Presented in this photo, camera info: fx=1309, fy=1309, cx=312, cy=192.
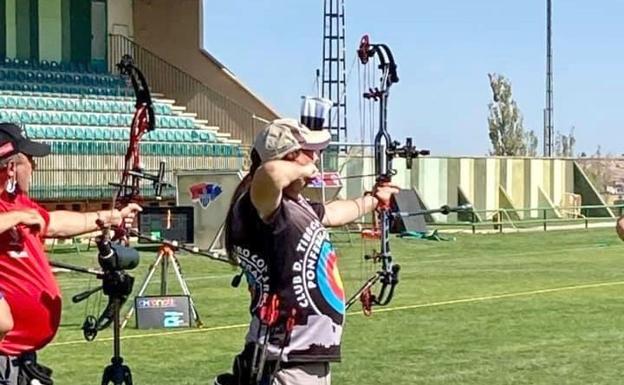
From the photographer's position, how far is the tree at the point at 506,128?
74.4m

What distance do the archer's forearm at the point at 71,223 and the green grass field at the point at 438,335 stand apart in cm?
370

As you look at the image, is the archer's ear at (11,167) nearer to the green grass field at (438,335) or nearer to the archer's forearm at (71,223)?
the archer's forearm at (71,223)

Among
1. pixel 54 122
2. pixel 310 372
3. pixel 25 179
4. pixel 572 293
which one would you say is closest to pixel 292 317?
pixel 310 372

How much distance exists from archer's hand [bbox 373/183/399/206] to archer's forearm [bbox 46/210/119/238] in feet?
4.84

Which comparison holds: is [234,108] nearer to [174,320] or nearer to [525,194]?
[525,194]

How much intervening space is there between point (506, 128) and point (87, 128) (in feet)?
146

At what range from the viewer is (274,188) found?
201 inches

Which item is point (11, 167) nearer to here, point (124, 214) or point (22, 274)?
point (22, 274)

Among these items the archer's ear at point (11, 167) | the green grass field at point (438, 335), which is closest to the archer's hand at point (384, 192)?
the archer's ear at point (11, 167)

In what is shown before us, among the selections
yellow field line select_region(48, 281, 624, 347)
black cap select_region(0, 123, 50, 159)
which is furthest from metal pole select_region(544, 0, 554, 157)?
black cap select_region(0, 123, 50, 159)

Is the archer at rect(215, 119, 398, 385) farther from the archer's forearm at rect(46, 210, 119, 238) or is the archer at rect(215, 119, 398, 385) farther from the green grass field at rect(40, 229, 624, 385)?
the green grass field at rect(40, 229, 624, 385)

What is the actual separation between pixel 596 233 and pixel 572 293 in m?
19.3

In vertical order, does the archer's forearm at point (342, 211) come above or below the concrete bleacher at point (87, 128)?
below

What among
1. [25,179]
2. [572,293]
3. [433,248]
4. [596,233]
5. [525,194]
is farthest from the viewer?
[525,194]
